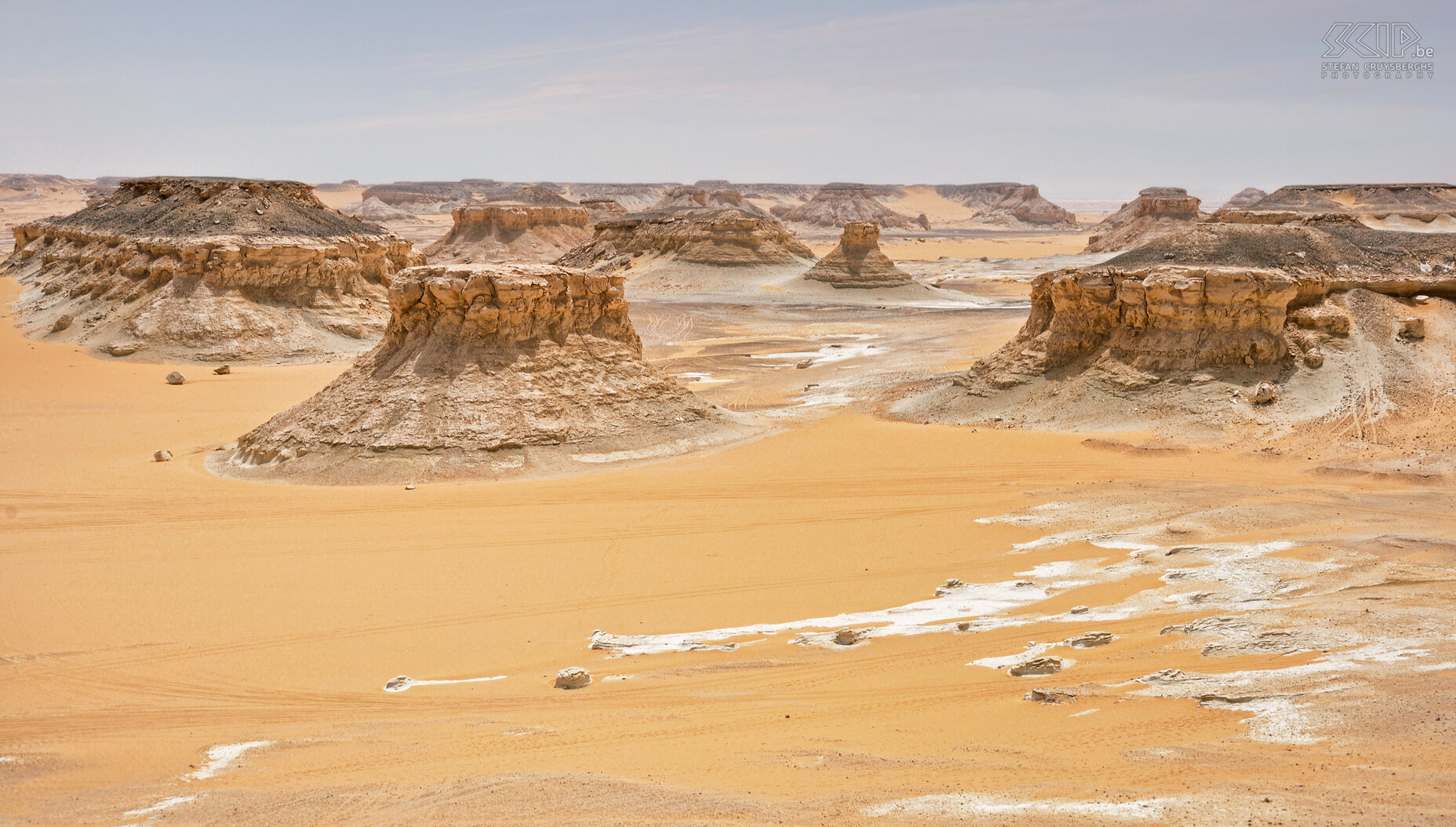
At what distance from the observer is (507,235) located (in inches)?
2403

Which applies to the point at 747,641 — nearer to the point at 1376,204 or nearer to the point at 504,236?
the point at 1376,204

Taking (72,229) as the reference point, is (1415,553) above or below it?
below

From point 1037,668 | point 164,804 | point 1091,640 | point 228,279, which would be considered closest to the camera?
point 164,804

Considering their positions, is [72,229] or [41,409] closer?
[41,409]

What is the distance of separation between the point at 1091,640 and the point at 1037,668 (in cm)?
71

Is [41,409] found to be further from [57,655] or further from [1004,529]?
[1004,529]

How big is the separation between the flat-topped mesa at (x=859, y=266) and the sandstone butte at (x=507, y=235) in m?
16.7

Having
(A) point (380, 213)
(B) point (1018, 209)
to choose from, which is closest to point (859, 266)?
(A) point (380, 213)

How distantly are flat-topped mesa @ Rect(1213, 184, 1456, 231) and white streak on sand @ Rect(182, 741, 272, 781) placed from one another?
4401 cm

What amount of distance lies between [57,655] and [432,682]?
3357mm

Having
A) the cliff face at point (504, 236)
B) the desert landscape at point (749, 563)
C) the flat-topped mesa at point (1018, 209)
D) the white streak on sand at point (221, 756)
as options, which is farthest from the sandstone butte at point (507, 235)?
the flat-topped mesa at point (1018, 209)

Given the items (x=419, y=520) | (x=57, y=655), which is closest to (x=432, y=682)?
(x=57, y=655)

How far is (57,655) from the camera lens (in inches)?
358

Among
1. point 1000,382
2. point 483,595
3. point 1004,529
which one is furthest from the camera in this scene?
point 1000,382
